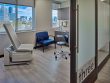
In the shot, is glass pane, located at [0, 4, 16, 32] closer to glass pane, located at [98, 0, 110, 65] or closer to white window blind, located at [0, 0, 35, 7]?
white window blind, located at [0, 0, 35, 7]

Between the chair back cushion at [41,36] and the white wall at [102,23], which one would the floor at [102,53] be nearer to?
the white wall at [102,23]

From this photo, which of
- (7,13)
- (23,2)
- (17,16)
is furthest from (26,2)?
(7,13)

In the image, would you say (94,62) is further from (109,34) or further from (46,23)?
(46,23)

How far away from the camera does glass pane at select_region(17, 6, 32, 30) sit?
279 inches

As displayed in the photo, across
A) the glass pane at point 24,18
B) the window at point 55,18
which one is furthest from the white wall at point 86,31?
the window at point 55,18

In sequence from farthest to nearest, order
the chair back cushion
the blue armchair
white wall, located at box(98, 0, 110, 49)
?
the chair back cushion
the blue armchair
white wall, located at box(98, 0, 110, 49)

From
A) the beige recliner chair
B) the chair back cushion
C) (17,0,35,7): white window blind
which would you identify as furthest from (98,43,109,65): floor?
(17,0,35,7): white window blind

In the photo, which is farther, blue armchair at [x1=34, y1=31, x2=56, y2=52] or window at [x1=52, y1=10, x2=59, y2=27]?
window at [x1=52, y1=10, x2=59, y2=27]

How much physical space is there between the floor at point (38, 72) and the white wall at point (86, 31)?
886 mm

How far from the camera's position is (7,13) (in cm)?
654

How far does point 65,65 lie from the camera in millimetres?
5012

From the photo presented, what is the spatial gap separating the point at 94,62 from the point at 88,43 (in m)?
0.67

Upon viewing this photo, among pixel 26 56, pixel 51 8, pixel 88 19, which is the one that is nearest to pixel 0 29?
pixel 26 56

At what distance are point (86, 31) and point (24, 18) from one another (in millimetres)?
4690
